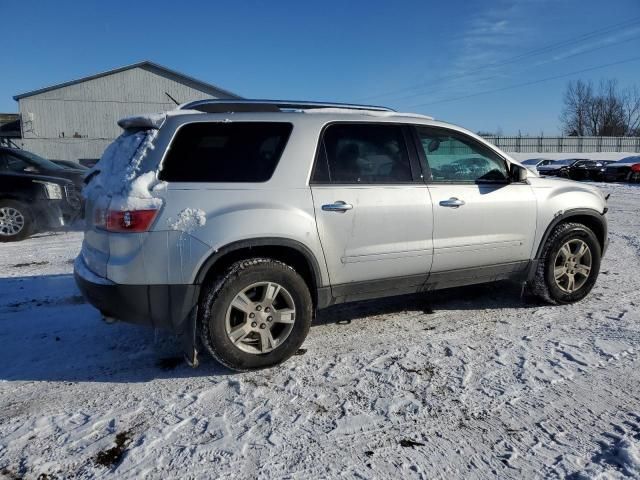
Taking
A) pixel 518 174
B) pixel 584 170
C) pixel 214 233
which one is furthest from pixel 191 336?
pixel 584 170

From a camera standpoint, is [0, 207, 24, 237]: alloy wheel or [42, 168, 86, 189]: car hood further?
[42, 168, 86, 189]: car hood

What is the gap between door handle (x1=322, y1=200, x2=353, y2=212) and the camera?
3.43 m

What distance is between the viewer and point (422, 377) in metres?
3.19

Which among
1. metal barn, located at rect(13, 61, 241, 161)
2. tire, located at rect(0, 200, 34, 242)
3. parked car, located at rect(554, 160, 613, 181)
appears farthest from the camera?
metal barn, located at rect(13, 61, 241, 161)

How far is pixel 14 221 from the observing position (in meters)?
8.12

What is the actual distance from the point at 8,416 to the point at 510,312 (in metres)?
4.03

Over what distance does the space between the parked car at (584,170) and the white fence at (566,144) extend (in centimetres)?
1649

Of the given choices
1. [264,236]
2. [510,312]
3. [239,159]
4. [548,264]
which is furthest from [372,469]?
[548,264]

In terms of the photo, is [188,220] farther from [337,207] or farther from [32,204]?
[32,204]

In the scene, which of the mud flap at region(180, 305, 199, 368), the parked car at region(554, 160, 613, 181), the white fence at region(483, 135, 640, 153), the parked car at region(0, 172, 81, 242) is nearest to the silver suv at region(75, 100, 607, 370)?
the mud flap at region(180, 305, 199, 368)

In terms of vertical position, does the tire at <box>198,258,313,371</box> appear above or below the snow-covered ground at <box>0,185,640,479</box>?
above

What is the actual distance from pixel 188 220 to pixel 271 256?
664mm

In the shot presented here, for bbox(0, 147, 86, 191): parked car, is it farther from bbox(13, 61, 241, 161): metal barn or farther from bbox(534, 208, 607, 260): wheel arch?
bbox(13, 61, 241, 161): metal barn

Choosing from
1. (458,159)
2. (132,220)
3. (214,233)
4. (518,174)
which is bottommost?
(214,233)
